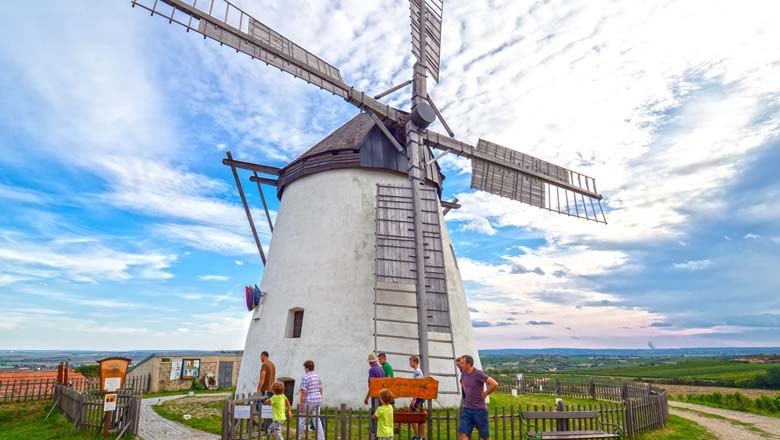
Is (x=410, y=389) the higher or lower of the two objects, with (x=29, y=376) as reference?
higher

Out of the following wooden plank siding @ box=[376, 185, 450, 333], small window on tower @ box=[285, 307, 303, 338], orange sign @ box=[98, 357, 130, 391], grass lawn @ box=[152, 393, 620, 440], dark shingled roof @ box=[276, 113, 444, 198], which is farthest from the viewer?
dark shingled roof @ box=[276, 113, 444, 198]

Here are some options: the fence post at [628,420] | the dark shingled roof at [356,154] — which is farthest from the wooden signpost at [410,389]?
the dark shingled roof at [356,154]

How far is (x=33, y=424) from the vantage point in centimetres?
1230

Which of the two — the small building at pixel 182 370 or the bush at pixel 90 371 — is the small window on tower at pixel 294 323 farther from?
the bush at pixel 90 371

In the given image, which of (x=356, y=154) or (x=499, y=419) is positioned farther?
(x=356, y=154)

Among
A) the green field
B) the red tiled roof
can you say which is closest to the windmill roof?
the red tiled roof

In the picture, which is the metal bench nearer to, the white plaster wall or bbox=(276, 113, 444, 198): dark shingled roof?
the white plaster wall

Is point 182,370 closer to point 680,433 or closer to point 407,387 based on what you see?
point 407,387

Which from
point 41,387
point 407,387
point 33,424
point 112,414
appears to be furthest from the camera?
point 41,387

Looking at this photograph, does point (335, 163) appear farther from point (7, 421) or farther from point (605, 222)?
point (7, 421)

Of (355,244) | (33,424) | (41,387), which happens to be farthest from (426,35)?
(41,387)

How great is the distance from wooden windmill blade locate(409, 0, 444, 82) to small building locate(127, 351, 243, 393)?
17872 millimetres

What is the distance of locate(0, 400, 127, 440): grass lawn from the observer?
10.3 m

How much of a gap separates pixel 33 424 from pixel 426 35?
1714 cm
